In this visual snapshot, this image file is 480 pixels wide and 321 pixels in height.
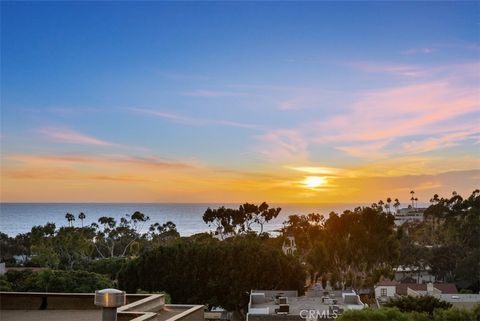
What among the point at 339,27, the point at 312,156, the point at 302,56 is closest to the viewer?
the point at 339,27

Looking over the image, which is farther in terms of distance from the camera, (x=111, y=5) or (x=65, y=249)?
(x=65, y=249)

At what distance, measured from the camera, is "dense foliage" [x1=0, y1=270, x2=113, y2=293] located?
27.8 m

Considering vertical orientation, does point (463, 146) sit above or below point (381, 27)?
below

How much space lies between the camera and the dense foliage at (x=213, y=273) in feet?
99.0

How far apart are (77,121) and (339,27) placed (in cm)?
1337

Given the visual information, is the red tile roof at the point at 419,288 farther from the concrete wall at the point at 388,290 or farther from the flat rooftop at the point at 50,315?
the flat rooftop at the point at 50,315

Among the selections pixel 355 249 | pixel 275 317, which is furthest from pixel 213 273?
pixel 355 249

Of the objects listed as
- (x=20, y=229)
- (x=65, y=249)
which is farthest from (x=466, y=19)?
(x=20, y=229)

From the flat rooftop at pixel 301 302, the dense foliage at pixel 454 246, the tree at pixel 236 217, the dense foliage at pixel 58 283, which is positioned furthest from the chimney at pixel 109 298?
the tree at pixel 236 217

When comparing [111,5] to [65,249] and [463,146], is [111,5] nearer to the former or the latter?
[463,146]

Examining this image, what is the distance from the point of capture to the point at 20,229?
12600 cm

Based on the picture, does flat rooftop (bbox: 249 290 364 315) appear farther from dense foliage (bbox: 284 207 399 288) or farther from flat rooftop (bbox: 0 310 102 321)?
flat rooftop (bbox: 0 310 102 321)

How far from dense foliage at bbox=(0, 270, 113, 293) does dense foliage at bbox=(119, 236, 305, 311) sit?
2.34m

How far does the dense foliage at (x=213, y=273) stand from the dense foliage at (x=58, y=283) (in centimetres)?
234
